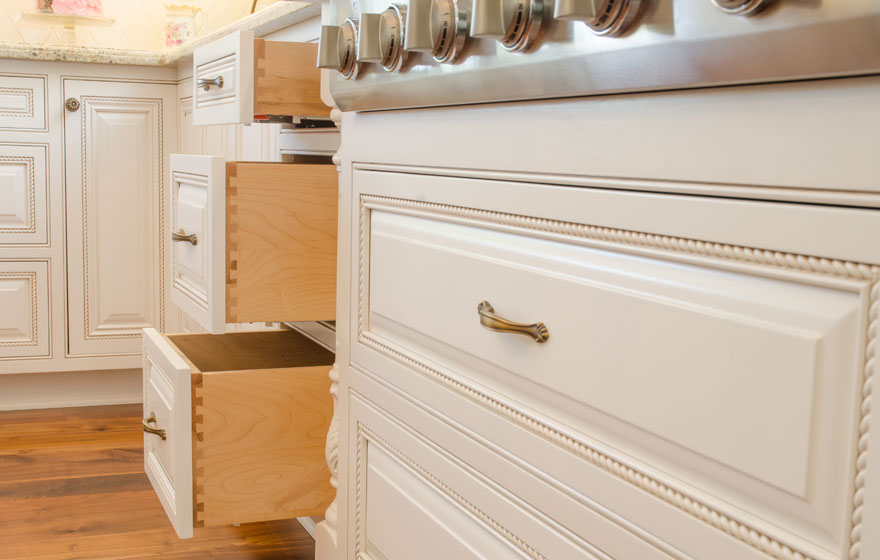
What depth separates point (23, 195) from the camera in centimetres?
242

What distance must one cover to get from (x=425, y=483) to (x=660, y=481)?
321 millimetres

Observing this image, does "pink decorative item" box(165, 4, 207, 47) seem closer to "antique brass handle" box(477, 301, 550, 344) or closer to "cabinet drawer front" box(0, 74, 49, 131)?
"cabinet drawer front" box(0, 74, 49, 131)

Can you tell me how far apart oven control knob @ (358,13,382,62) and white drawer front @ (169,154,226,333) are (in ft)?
1.68

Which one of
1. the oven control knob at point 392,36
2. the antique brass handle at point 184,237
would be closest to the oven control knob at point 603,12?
the oven control knob at point 392,36

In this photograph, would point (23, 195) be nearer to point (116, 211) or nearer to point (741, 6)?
point (116, 211)

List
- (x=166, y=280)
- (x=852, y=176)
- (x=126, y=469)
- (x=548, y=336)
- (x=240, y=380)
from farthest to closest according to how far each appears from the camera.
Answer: (x=166, y=280) < (x=126, y=469) < (x=240, y=380) < (x=548, y=336) < (x=852, y=176)

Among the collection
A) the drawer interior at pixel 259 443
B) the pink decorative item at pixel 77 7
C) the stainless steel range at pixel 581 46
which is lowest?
the drawer interior at pixel 259 443

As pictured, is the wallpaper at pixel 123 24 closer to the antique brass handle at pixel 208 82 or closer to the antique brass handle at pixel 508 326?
the antique brass handle at pixel 208 82

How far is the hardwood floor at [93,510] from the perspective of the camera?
1.63 m

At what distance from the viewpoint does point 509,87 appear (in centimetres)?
60

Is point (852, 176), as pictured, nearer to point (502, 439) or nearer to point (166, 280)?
point (502, 439)

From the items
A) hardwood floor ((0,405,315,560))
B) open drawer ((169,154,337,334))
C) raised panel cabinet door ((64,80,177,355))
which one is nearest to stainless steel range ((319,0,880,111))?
open drawer ((169,154,337,334))

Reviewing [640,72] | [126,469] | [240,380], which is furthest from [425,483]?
[126,469]

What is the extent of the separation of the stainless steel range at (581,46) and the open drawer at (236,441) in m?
0.55
